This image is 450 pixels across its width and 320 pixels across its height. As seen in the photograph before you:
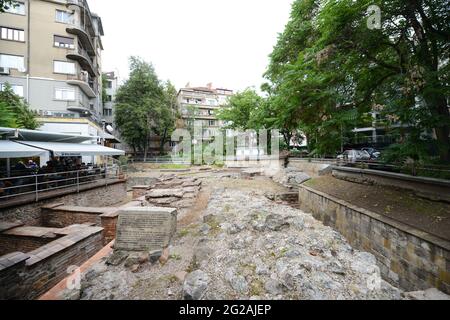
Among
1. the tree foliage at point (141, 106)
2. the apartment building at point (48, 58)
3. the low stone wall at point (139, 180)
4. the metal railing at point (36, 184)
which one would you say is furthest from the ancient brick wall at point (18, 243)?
the tree foliage at point (141, 106)

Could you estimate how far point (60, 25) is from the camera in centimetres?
2145

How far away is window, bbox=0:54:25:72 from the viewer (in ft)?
64.8

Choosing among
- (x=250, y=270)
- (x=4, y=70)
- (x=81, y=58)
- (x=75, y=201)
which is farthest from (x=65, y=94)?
(x=250, y=270)

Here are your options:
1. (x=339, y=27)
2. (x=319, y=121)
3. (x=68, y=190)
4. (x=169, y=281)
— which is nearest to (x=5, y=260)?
(x=169, y=281)

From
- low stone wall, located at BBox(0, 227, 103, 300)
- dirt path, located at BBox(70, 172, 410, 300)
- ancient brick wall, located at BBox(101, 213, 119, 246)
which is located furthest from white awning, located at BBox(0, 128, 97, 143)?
dirt path, located at BBox(70, 172, 410, 300)

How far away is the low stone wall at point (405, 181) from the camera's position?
6.15 meters

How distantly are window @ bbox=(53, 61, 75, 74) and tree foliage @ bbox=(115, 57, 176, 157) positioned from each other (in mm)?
10890

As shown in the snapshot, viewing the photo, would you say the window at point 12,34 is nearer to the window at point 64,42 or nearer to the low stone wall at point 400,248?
the window at point 64,42

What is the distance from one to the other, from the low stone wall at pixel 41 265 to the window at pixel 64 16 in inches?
1047

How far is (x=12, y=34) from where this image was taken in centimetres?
2005

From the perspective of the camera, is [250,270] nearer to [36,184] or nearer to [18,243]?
[18,243]

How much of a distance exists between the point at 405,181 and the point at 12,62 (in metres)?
32.2

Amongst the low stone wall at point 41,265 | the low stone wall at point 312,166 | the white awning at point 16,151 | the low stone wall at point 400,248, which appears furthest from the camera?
the low stone wall at point 312,166

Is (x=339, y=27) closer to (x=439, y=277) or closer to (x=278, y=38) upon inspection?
(x=439, y=277)
